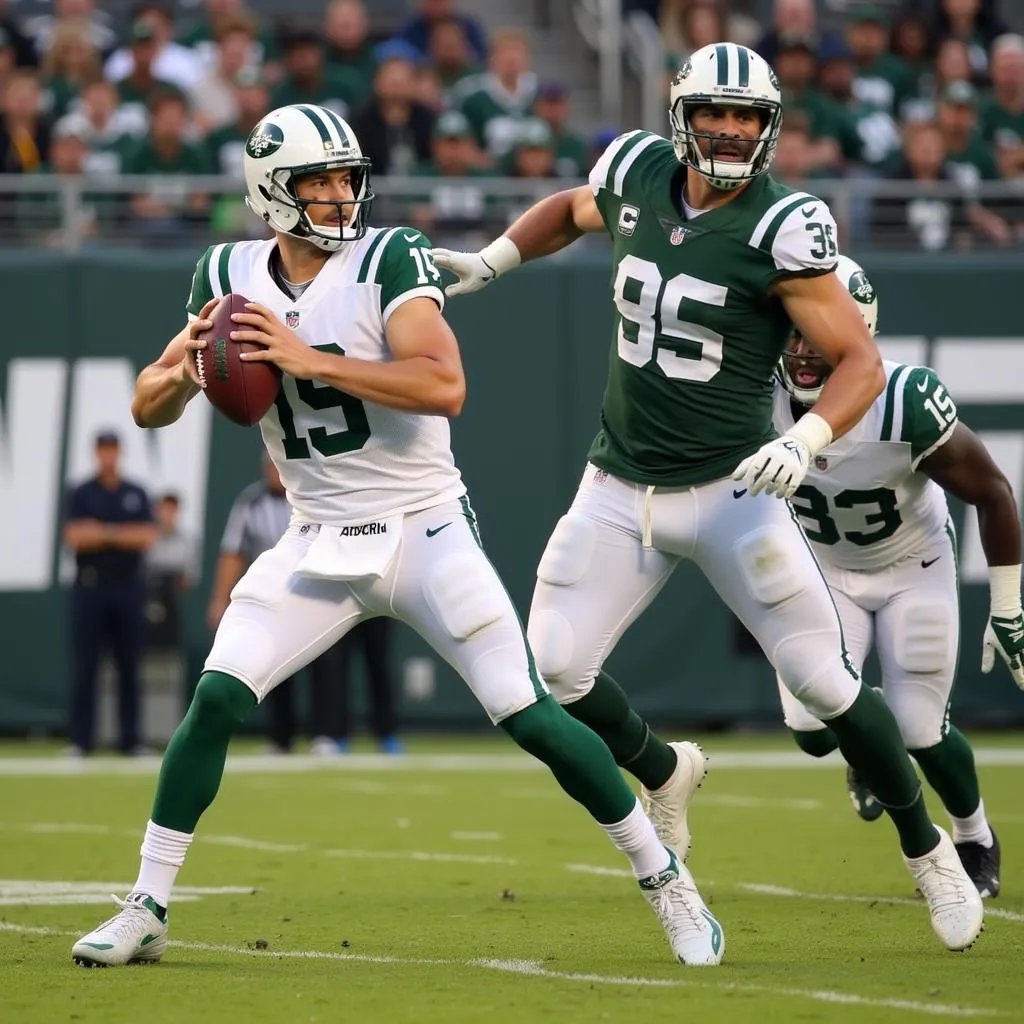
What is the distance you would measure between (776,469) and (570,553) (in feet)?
2.82

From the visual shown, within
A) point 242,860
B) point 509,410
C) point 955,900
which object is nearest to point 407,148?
point 509,410

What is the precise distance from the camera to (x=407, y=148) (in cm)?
1280

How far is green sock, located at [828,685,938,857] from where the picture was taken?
16.4 ft

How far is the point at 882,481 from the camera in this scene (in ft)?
19.4

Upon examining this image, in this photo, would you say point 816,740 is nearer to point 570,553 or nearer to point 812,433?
point 570,553

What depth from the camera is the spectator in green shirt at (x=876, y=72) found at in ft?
46.9

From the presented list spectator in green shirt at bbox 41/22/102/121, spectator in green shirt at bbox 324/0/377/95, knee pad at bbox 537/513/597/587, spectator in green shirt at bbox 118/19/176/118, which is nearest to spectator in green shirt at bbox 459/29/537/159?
spectator in green shirt at bbox 324/0/377/95

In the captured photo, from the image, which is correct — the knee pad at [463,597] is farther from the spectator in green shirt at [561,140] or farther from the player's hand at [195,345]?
the spectator in green shirt at [561,140]

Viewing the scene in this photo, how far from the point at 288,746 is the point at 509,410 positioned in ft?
8.49

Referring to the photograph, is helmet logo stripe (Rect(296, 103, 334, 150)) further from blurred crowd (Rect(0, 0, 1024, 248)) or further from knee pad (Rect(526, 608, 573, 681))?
blurred crowd (Rect(0, 0, 1024, 248))

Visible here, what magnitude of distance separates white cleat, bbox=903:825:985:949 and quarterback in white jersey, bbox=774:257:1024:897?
2.42 ft

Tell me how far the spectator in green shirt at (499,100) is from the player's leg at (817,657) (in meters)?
8.49

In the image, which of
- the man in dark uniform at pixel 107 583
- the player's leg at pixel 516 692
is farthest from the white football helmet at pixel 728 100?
the man in dark uniform at pixel 107 583

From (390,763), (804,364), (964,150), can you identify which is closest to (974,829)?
(804,364)
